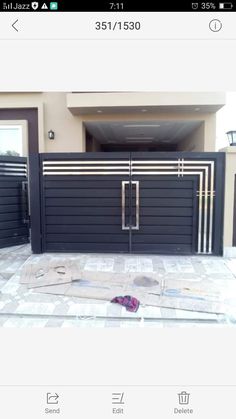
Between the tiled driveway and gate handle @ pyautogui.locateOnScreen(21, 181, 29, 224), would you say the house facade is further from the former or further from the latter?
the tiled driveway

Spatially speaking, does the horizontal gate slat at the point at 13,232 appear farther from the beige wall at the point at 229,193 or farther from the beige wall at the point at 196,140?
the beige wall at the point at 196,140

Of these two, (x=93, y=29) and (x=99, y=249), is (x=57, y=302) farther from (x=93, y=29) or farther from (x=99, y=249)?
(x=93, y=29)

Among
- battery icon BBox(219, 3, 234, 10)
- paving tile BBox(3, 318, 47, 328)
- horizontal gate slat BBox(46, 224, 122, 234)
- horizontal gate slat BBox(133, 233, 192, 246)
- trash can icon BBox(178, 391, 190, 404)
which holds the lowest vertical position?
paving tile BBox(3, 318, 47, 328)

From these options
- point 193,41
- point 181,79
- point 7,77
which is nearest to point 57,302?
point 7,77

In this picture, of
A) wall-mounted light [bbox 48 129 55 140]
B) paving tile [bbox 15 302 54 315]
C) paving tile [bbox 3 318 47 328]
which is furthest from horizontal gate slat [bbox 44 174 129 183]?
paving tile [bbox 3 318 47 328]

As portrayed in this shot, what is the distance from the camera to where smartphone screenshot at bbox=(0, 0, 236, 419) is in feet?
3.86

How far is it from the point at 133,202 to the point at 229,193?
1.78 m

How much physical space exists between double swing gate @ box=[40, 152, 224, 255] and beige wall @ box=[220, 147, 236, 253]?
11 centimetres

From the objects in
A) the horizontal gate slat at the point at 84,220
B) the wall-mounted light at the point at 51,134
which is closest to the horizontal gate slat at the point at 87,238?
the horizontal gate slat at the point at 84,220

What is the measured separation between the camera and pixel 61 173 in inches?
195

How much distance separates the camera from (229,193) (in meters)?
4.75

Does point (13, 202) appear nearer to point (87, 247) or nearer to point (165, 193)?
point (87, 247)

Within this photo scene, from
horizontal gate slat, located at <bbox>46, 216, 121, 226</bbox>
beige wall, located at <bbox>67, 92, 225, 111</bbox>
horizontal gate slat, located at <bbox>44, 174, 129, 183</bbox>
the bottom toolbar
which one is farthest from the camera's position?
beige wall, located at <bbox>67, 92, 225, 111</bbox>

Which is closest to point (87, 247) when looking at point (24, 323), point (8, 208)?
point (8, 208)
